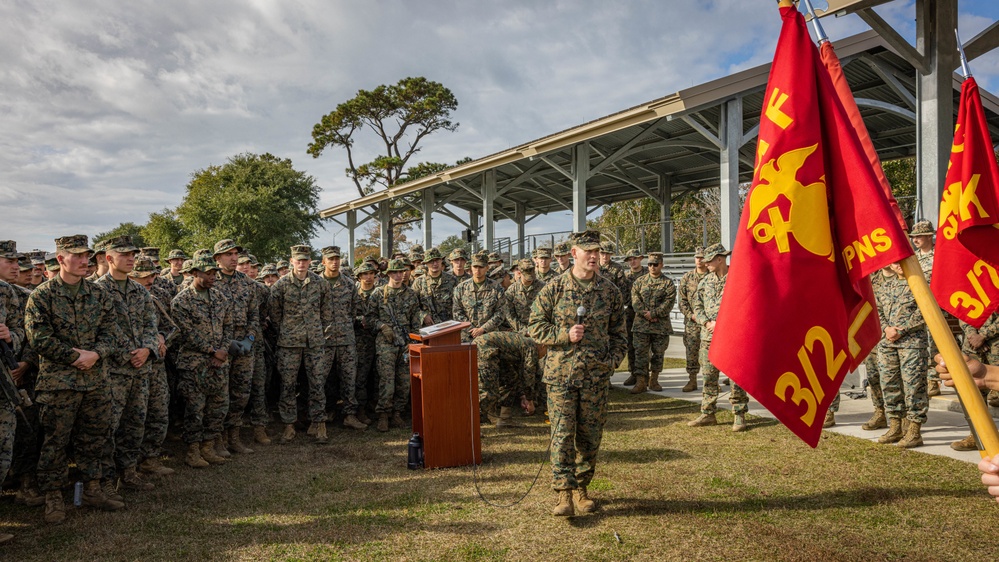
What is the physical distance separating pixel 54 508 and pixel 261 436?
2.59 metres

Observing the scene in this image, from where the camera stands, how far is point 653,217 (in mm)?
33125

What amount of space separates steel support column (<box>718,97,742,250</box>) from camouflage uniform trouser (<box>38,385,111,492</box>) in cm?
1068

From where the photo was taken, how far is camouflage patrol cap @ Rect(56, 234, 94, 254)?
5016 mm

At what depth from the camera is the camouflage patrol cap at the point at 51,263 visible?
332 inches

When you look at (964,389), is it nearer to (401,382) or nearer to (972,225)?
(972,225)

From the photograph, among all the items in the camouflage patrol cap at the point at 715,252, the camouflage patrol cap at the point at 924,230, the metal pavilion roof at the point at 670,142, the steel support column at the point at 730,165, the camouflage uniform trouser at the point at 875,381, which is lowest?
the camouflage uniform trouser at the point at 875,381

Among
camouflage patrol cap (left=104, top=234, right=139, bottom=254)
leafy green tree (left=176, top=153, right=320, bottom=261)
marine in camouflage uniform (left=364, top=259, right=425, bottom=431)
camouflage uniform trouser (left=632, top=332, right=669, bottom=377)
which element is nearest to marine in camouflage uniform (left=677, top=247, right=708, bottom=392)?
camouflage uniform trouser (left=632, top=332, right=669, bottom=377)

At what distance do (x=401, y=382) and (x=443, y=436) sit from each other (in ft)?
7.17

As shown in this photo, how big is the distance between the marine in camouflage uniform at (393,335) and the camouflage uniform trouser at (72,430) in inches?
133

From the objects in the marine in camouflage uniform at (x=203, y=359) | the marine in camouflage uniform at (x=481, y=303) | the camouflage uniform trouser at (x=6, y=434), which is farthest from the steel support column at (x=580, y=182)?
the camouflage uniform trouser at (x=6, y=434)

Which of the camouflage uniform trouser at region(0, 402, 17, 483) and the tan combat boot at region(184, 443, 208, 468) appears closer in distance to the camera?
the camouflage uniform trouser at region(0, 402, 17, 483)

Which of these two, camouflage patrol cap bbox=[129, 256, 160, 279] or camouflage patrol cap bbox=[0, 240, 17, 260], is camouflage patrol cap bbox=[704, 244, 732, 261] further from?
camouflage patrol cap bbox=[0, 240, 17, 260]

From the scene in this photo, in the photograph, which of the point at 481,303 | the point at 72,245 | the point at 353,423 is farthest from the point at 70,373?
the point at 481,303

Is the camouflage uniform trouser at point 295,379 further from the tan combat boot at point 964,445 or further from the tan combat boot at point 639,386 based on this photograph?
the tan combat boot at point 964,445
